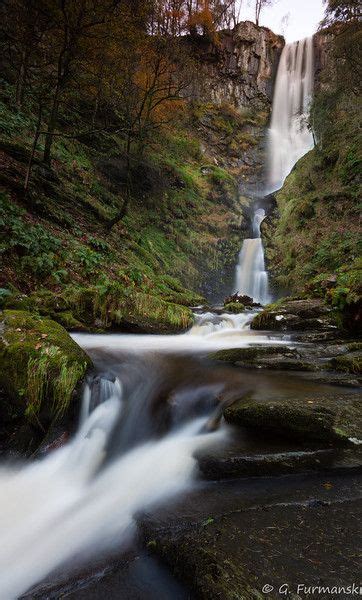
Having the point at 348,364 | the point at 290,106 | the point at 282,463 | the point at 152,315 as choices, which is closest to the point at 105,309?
the point at 152,315

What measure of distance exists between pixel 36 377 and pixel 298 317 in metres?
6.05

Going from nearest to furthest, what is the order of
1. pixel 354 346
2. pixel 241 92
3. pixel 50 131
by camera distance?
pixel 354 346
pixel 50 131
pixel 241 92

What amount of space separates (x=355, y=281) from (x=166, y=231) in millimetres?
10911

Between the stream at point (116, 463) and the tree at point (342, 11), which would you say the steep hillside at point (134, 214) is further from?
the tree at point (342, 11)

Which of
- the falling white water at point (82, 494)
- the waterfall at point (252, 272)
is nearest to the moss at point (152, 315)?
the falling white water at point (82, 494)

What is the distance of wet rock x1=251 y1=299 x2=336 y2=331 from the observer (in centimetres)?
730

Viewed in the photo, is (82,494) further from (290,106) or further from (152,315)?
(290,106)

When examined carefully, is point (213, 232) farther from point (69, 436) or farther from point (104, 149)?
point (69, 436)

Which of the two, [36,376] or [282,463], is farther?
[36,376]

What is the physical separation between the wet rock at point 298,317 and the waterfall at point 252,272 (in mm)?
7461

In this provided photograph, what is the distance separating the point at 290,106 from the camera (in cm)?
3148

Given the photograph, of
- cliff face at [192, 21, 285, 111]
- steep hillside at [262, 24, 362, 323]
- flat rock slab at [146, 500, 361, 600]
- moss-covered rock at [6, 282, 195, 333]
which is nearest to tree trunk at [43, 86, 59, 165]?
moss-covered rock at [6, 282, 195, 333]

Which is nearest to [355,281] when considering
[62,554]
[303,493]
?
[303,493]

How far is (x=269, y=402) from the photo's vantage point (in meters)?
3.10
